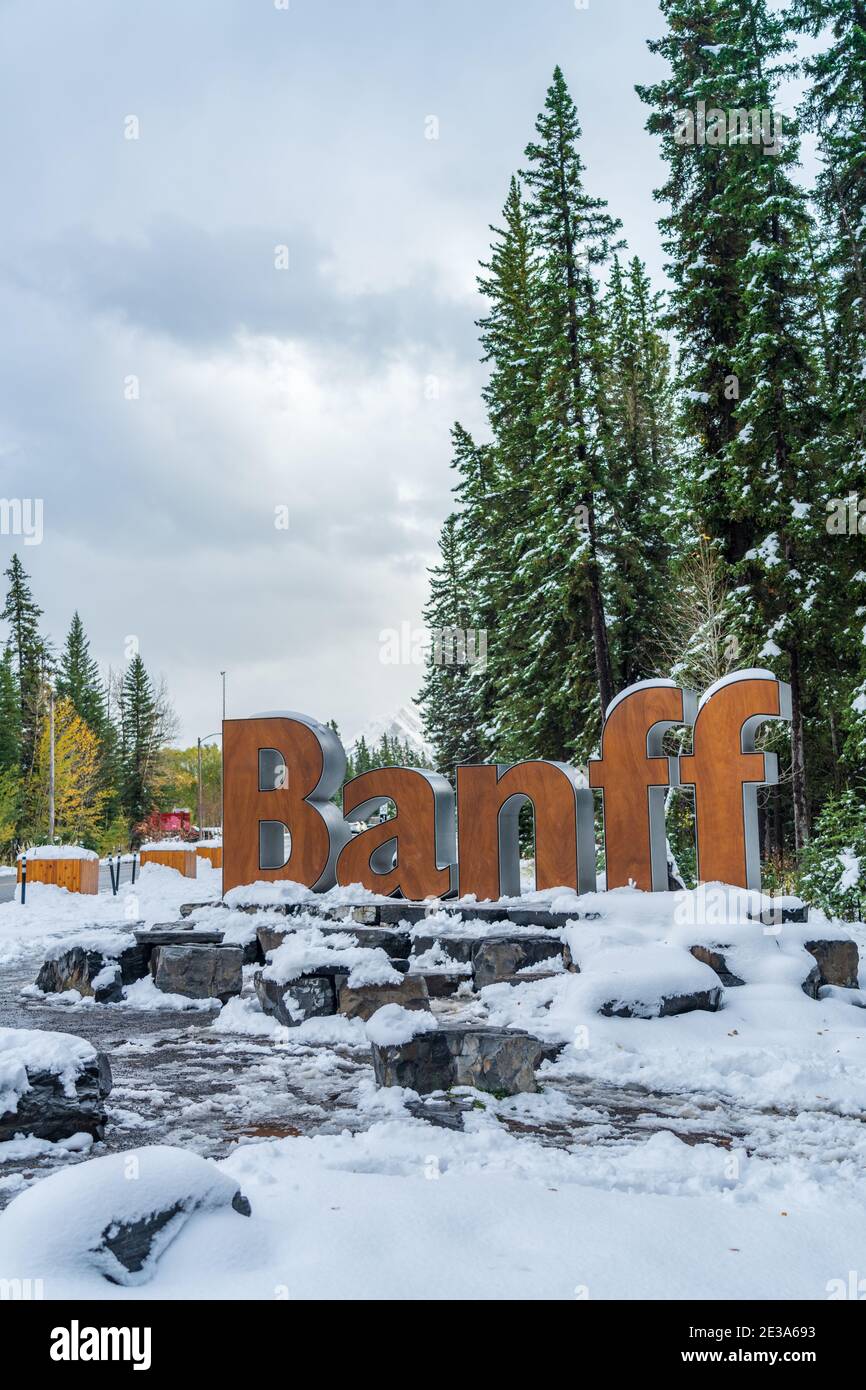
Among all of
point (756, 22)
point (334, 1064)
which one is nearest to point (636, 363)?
point (756, 22)

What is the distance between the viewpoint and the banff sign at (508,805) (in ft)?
38.0

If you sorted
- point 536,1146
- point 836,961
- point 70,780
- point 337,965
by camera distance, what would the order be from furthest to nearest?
point 70,780 → point 836,961 → point 337,965 → point 536,1146

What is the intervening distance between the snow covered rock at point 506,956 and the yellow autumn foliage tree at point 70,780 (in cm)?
3932

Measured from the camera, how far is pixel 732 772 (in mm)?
11562

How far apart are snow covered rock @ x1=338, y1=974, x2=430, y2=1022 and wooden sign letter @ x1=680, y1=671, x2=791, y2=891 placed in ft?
14.6

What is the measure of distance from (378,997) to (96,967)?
393 centimetres

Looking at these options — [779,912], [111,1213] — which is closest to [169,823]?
[779,912]

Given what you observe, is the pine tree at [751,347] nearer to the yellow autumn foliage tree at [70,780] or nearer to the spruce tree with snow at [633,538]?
the spruce tree with snow at [633,538]

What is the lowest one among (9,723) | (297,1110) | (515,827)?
(297,1110)

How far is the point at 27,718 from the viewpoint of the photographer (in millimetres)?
52625

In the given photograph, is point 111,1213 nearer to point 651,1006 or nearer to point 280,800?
point 651,1006

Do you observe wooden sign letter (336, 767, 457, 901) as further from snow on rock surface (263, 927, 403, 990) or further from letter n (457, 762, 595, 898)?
snow on rock surface (263, 927, 403, 990)
